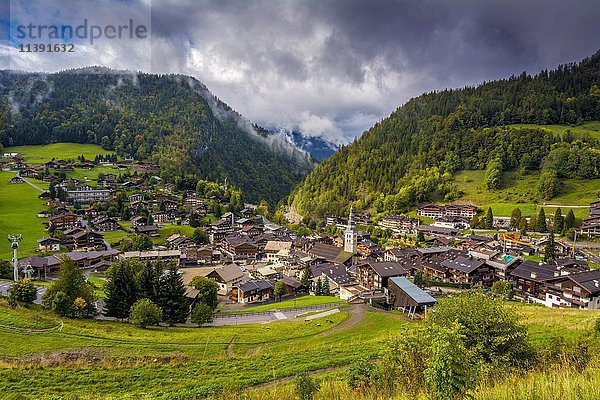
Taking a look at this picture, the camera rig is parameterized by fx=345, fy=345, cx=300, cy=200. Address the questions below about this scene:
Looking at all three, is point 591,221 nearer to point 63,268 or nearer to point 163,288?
point 163,288

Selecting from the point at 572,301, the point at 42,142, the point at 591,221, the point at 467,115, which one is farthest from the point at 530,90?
the point at 42,142

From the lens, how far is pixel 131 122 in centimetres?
15475

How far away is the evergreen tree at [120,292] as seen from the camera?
31.1 m

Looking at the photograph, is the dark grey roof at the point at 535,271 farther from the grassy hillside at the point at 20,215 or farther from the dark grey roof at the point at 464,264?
the grassy hillside at the point at 20,215

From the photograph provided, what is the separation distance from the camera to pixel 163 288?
32.4m

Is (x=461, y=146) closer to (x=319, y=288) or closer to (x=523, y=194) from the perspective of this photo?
(x=523, y=194)

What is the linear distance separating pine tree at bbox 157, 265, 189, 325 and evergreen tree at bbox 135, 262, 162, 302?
1.63 ft

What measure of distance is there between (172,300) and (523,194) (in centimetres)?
9166

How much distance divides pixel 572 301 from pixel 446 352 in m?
40.8

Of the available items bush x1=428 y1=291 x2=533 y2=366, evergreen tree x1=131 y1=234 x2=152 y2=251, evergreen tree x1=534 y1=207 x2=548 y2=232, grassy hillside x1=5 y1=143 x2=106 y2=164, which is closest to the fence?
bush x1=428 y1=291 x2=533 y2=366

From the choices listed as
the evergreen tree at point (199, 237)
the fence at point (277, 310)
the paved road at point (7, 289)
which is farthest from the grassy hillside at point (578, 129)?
the paved road at point (7, 289)

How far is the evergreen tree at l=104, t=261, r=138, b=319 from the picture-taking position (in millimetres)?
31078

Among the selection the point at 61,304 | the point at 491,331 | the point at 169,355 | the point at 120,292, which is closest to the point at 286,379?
the point at 169,355

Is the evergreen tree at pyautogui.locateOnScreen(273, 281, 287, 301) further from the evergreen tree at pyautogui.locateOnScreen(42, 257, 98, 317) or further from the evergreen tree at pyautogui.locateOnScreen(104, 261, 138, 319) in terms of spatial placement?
the evergreen tree at pyautogui.locateOnScreen(42, 257, 98, 317)
